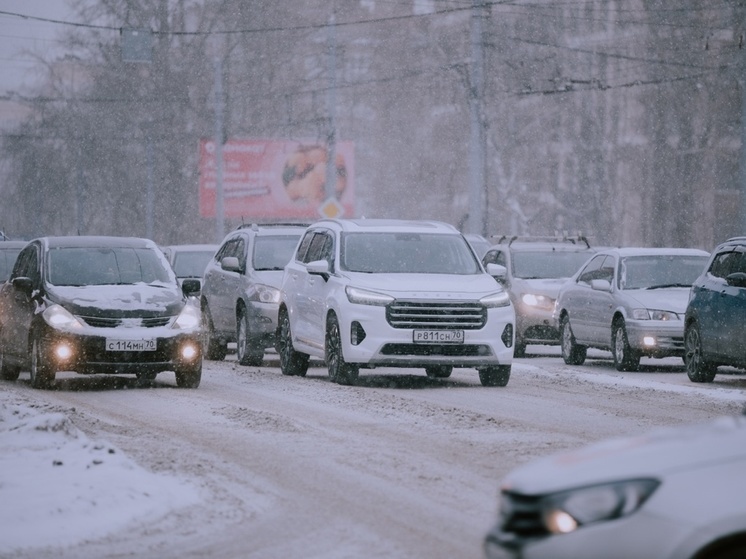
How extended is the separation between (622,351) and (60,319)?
25.5 feet

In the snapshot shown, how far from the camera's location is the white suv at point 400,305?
1678 centimetres

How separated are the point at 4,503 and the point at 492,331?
359 inches

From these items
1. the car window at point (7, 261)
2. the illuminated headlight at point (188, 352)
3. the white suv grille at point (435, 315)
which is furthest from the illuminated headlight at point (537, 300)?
the illuminated headlight at point (188, 352)

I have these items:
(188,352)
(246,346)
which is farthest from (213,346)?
(188,352)

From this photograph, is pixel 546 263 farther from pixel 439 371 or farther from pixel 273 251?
pixel 439 371

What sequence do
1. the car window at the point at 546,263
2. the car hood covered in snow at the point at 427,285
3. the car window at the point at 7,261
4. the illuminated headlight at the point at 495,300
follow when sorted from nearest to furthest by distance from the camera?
1. the car hood covered in snow at the point at 427,285
2. the illuminated headlight at the point at 495,300
3. the car window at the point at 7,261
4. the car window at the point at 546,263

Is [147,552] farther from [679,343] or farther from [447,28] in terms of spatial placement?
[447,28]

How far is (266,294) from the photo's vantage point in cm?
2131

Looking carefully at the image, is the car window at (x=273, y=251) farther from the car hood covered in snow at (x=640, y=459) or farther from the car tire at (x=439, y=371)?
the car hood covered in snow at (x=640, y=459)

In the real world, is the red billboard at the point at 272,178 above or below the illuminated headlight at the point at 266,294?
above

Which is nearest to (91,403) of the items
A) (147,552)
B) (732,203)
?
(147,552)

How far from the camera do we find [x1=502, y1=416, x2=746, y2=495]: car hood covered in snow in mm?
4883

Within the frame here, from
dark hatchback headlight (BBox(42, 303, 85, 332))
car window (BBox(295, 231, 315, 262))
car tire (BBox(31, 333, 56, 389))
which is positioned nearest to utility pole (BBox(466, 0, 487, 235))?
car window (BBox(295, 231, 315, 262))

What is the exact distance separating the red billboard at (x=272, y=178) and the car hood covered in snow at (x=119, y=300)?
47.2m
